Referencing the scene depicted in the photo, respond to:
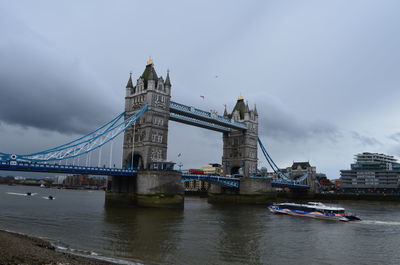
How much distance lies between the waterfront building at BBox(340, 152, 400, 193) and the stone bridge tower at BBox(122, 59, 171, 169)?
91.5 metres

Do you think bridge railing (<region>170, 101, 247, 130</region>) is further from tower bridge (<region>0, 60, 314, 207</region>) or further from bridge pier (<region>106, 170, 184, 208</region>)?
bridge pier (<region>106, 170, 184, 208</region>)

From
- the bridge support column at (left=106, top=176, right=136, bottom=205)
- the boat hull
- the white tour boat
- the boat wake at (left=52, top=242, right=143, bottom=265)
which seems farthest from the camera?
the bridge support column at (left=106, top=176, right=136, bottom=205)

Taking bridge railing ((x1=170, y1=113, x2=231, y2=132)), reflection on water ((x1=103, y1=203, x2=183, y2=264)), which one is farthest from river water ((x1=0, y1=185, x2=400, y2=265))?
bridge railing ((x1=170, y1=113, x2=231, y2=132))

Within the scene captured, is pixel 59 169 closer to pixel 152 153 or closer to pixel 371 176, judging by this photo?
pixel 152 153

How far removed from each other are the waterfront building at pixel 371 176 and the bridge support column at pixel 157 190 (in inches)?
3680

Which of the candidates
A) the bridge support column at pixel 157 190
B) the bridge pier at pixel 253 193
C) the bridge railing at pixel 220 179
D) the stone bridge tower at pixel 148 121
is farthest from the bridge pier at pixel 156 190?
the bridge pier at pixel 253 193

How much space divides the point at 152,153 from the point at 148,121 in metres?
5.27

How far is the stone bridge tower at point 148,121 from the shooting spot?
5622 centimetres

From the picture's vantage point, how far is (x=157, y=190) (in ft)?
161

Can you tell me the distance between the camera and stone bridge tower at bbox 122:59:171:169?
56219mm

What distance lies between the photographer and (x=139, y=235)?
1025 inches

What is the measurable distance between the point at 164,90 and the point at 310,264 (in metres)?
44.9

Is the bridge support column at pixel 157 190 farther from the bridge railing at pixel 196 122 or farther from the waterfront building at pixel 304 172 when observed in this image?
the waterfront building at pixel 304 172

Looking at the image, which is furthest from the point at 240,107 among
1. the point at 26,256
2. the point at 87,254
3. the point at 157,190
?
the point at 26,256
